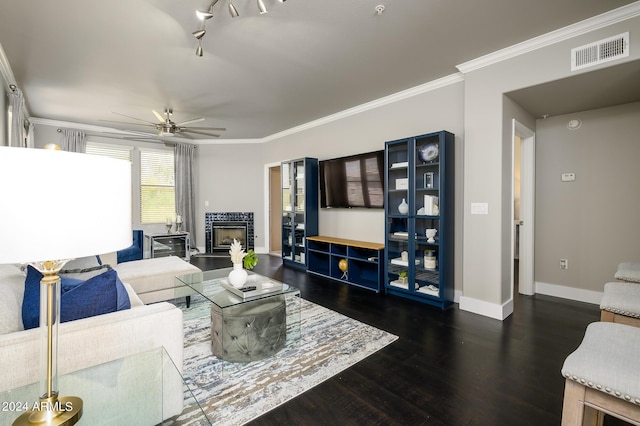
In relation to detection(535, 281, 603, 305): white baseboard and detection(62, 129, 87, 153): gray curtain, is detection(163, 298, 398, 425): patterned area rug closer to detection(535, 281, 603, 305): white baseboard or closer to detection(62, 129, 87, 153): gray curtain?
detection(535, 281, 603, 305): white baseboard

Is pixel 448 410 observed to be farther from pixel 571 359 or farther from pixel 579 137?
pixel 579 137

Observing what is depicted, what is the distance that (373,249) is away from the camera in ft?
13.0

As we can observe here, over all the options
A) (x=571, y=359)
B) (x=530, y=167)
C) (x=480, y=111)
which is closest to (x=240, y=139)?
(x=480, y=111)

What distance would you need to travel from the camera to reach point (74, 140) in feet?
18.2

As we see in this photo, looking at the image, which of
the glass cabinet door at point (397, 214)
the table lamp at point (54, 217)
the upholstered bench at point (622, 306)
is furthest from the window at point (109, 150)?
the upholstered bench at point (622, 306)

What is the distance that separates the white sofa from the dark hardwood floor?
2.40 ft

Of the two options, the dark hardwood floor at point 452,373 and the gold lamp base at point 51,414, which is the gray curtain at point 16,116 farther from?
the dark hardwood floor at point 452,373

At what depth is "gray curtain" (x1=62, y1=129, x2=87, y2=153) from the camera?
550cm

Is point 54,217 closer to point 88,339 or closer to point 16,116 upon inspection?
point 88,339

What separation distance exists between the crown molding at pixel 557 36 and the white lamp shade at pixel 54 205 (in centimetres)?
353

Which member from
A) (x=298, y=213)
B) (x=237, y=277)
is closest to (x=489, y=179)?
(x=237, y=277)

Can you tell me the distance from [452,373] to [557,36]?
3.04 metres

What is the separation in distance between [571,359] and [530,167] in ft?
11.0

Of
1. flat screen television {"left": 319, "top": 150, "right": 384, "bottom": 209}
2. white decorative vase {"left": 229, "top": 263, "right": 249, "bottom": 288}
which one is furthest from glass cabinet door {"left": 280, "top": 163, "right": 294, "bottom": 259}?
white decorative vase {"left": 229, "top": 263, "right": 249, "bottom": 288}
